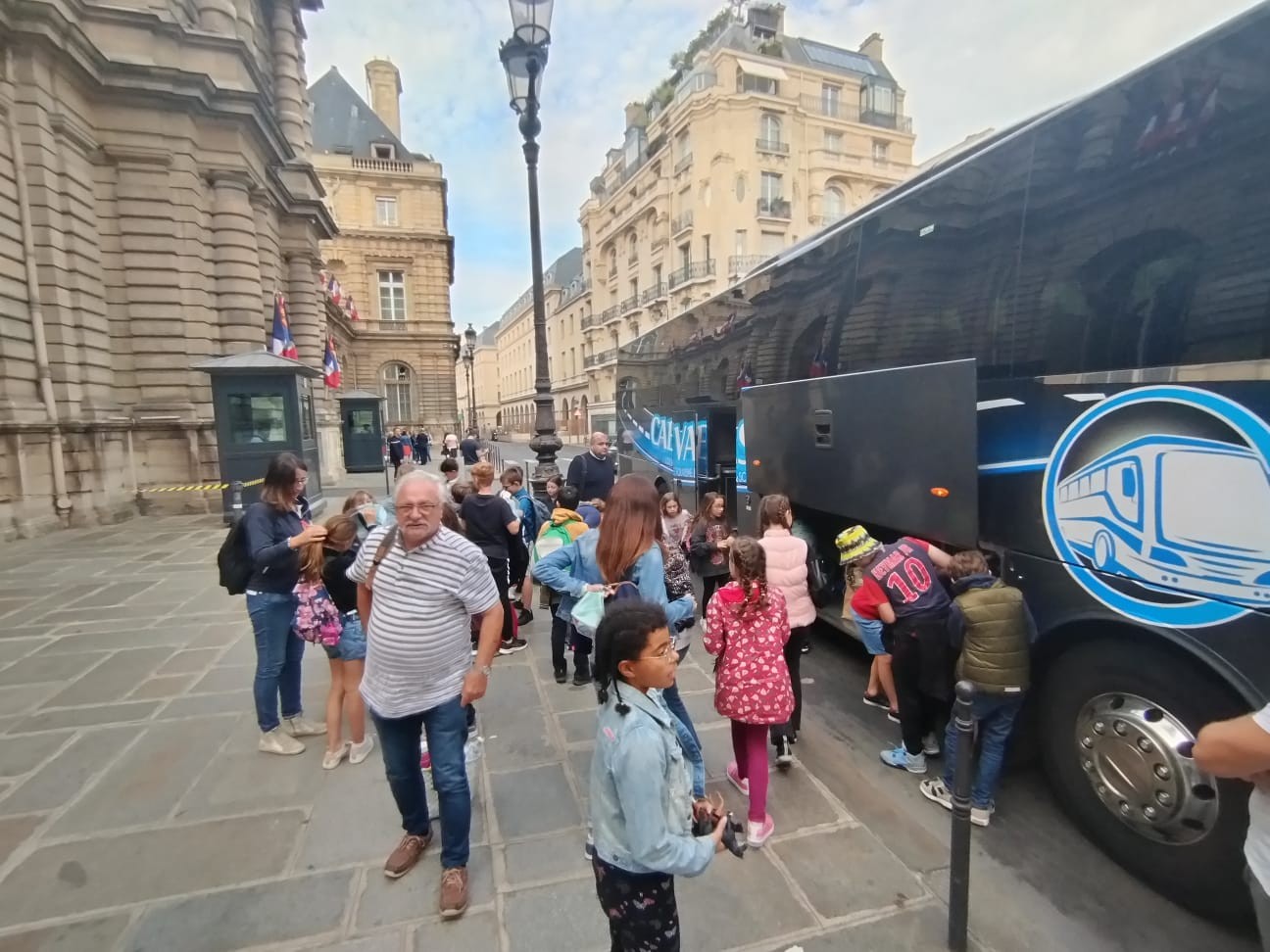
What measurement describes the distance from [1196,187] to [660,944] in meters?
3.49

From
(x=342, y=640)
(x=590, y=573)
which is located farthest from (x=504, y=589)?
(x=590, y=573)

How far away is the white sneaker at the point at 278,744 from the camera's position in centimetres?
382

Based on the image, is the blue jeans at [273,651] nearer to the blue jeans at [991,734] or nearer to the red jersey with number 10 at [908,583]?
the red jersey with number 10 at [908,583]

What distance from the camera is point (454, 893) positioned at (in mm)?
2562

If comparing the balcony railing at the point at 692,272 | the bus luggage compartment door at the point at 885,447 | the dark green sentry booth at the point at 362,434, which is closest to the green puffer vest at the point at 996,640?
the bus luggage compartment door at the point at 885,447

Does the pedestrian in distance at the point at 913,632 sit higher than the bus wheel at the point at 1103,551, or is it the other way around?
the bus wheel at the point at 1103,551

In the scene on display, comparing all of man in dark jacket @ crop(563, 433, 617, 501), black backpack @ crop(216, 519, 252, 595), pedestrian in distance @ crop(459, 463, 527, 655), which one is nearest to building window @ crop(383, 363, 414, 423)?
man in dark jacket @ crop(563, 433, 617, 501)

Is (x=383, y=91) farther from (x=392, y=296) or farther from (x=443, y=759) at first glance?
(x=443, y=759)

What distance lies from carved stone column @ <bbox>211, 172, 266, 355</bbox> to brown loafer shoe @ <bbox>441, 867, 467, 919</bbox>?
Result: 1666 centimetres

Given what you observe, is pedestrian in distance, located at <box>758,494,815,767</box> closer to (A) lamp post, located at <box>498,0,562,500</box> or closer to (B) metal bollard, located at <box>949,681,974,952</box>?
(B) metal bollard, located at <box>949,681,974,952</box>

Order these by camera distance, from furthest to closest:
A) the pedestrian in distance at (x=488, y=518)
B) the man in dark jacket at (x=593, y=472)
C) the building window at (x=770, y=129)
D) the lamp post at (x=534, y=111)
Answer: the building window at (x=770, y=129)
the lamp post at (x=534, y=111)
the man in dark jacket at (x=593, y=472)
the pedestrian in distance at (x=488, y=518)

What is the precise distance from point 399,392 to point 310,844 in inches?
1641

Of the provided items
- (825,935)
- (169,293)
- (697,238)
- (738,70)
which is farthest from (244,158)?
(738,70)

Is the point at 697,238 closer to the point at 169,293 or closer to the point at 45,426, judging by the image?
the point at 169,293
